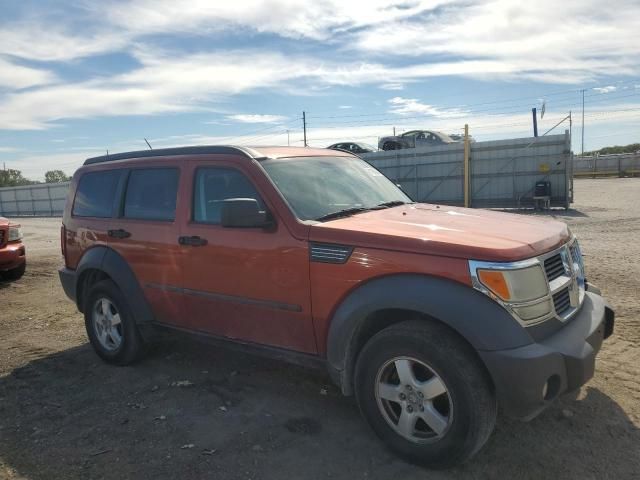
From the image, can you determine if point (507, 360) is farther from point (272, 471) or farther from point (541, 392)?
point (272, 471)

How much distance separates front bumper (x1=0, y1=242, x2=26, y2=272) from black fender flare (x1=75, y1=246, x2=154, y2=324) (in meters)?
4.59

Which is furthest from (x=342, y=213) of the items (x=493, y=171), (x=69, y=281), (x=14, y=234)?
(x=493, y=171)

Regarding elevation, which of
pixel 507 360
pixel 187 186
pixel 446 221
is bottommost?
pixel 507 360

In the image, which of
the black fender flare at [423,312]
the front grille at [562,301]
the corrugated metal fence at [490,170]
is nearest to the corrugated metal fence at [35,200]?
the corrugated metal fence at [490,170]

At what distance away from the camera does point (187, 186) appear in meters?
4.27

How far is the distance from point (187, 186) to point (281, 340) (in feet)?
4.92

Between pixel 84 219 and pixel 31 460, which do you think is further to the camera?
pixel 84 219

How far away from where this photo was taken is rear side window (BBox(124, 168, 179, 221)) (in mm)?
4398

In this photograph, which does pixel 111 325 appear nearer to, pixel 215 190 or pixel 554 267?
pixel 215 190

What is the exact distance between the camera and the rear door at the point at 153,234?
4332mm

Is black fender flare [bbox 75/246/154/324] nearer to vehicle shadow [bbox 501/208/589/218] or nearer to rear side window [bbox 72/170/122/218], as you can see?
rear side window [bbox 72/170/122/218]

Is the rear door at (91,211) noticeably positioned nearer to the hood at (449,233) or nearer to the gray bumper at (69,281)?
the gray bumper at (69,281)

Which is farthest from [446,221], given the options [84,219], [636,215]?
[636,215]

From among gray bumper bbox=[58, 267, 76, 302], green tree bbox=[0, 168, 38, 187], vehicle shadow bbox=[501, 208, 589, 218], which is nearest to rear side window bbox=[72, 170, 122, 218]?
gray bumper bbox=[58, 267, 76, 302]
